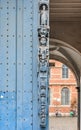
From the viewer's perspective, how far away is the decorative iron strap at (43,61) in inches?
318

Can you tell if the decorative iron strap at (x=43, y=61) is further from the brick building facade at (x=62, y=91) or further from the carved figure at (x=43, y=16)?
the brick building facade at (x=62, y=91)

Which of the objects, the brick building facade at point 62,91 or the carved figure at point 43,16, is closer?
the carved figure at point 43,16

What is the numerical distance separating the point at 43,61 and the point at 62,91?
41.2 meters

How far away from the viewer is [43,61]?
8172mm

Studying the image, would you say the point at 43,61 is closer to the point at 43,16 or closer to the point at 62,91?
the point at 43,16

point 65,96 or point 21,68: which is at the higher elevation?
point 65,96

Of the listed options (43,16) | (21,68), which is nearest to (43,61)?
(21,68)

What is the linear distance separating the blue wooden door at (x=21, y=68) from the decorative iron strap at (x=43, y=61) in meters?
0.02

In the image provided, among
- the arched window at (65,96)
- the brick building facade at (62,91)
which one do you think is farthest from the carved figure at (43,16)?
the arched window at (65,96)

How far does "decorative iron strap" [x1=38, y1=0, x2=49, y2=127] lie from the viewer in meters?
8.09

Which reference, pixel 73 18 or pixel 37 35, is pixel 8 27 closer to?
pixel 37 35

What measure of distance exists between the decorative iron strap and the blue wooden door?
0.05ft

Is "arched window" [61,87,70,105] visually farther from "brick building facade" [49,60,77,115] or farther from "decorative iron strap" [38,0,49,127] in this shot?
"decorative iron strap" [38,0,49,127]

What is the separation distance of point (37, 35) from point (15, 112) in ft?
4.42
